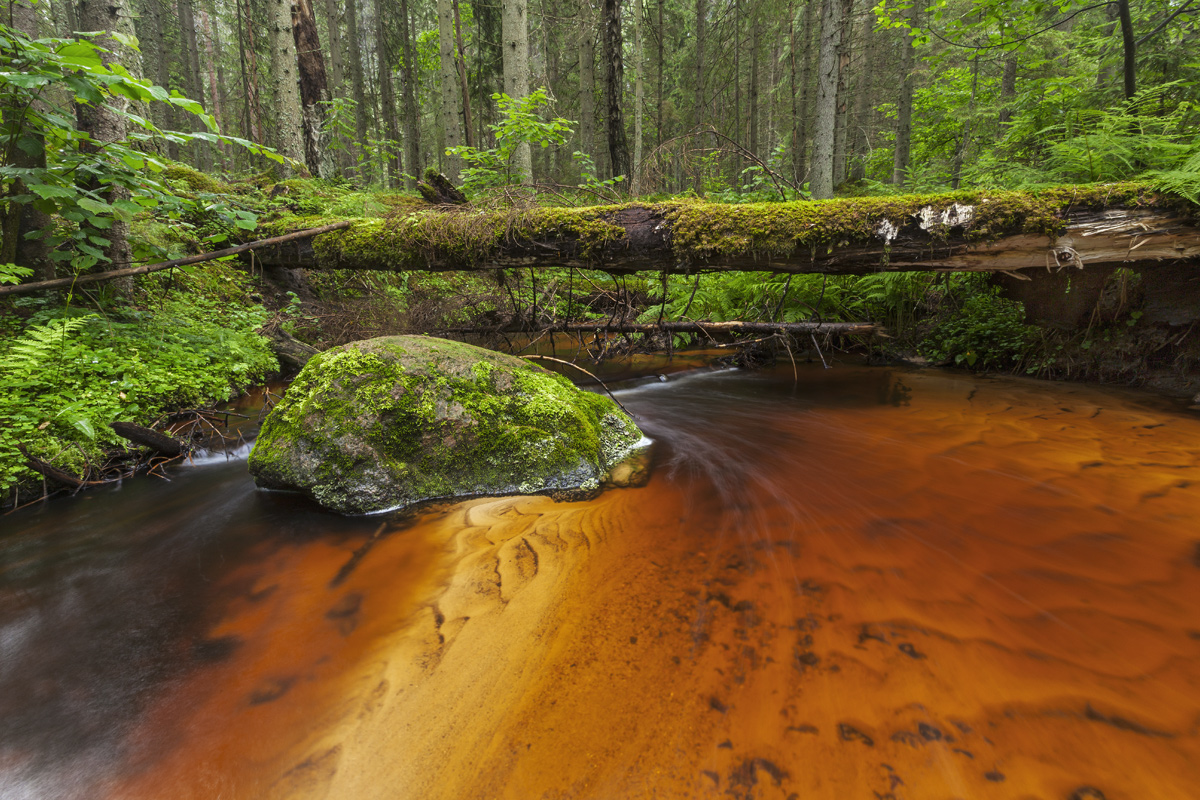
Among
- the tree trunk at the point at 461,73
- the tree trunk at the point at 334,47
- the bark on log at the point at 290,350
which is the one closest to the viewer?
the bark on log at the point at 290,350

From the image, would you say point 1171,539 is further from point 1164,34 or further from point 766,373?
point 1164,34

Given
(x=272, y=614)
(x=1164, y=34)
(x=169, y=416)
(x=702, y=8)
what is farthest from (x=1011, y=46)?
(x=702, y=8)

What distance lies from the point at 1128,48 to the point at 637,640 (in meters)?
7.92

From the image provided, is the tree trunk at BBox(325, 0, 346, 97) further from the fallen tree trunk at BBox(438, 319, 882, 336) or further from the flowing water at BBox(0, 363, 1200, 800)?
the flowing water at BBox(0, 363, 1200, 800)

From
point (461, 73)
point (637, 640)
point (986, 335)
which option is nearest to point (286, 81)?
point (461, 73)

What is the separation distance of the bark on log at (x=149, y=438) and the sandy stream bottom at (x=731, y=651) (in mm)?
2000

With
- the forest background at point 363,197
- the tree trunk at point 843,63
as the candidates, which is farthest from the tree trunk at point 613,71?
the tree trunk at point 843,63

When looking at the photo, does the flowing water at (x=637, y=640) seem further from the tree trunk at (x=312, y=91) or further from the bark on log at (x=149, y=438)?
the tree trunk at (x=312, y=91)

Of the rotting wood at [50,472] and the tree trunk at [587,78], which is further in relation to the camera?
the tree trunk at [587,78]

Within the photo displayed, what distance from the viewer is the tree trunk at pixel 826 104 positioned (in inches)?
302

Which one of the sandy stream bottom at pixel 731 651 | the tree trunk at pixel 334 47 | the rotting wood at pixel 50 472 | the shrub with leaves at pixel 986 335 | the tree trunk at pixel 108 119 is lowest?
the sandy stream bottom at pixel 731 651

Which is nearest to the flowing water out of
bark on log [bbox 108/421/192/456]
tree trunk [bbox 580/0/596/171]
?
bark on log [bbox 108/421/192/456]

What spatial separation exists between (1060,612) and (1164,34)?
7.89m

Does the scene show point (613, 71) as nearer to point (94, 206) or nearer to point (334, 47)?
point (94, 206)
